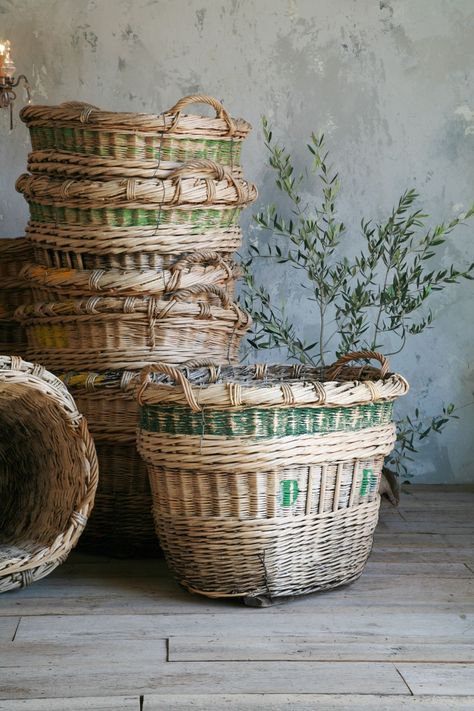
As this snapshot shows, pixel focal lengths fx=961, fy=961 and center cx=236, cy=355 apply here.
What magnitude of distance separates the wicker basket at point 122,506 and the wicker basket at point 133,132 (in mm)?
751

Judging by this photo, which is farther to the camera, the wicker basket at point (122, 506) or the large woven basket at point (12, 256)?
the large woven basket at point (12, 256)

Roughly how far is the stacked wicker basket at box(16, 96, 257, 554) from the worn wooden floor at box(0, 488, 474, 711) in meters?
0.38

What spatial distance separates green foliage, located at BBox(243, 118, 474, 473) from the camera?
9.66 ft

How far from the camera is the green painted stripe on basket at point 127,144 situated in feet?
7.78

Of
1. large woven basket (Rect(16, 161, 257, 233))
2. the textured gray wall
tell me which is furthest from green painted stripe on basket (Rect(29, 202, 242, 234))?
the textured gray wall

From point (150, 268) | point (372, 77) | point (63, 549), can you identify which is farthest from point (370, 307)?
point (63, 549)

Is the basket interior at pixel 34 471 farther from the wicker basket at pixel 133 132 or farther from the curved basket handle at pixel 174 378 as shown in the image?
the wicker basket at pixel 133 132

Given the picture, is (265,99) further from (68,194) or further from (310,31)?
(68,194)

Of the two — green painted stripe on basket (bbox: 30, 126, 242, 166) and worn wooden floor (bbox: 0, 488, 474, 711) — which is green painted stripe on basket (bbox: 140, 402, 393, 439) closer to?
worn wooden floor (bbox: 0, 488, 474, 711)

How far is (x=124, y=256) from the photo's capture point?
2.44 m

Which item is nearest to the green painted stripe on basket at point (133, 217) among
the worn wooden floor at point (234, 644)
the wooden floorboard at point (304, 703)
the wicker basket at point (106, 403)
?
the wicker basket at point (106, 403)

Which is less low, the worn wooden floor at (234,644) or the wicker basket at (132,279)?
the wicker basket at (132,279)

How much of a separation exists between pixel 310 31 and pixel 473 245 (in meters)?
0.88

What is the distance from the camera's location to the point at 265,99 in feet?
10.2
